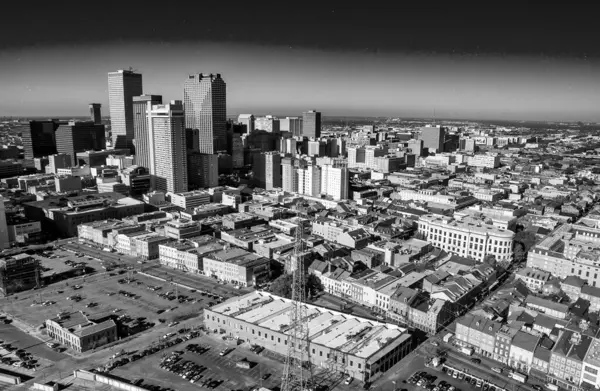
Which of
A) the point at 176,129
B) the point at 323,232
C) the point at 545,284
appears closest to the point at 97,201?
the point at 176,129

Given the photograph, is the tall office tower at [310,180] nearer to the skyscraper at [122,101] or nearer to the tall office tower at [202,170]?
the tall office tower at [202,170]

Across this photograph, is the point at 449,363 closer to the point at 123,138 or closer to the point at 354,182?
the point at 354,182

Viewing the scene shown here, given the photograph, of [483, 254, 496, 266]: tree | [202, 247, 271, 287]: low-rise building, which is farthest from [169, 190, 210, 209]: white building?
[483, 254, 496, 266]: tree

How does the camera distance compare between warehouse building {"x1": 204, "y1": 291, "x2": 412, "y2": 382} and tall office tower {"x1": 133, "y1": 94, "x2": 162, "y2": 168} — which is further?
tall office tower {"x1": 133, "y1": 94, "x2": 162, "y2": 168}

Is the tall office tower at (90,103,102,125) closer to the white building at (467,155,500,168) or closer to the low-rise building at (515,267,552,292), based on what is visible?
the white building at (467,155,500,168)

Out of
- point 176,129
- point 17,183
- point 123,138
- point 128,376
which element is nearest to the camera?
point 128,376

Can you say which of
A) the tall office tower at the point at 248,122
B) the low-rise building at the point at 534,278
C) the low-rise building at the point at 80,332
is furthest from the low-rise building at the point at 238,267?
the tall office tower at the point at 248,122
